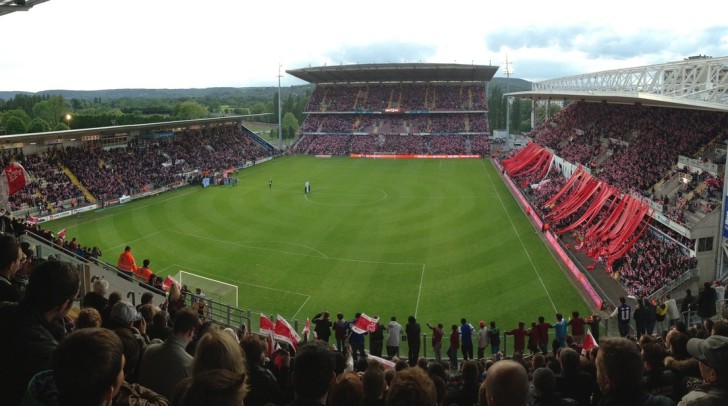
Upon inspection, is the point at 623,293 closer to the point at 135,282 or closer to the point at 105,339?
the point at 135,282

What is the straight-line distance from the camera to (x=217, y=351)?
3.65 m

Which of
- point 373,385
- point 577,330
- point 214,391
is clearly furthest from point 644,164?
point 214,391

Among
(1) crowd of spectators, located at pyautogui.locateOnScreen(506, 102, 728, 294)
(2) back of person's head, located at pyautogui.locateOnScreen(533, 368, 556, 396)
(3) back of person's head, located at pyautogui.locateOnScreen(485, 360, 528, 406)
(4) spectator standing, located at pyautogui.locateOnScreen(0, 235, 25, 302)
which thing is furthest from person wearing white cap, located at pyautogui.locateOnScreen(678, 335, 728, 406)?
(1) crowd of spectators, located at pyautogui.locateOnScreen(506, 102, 728, 294)

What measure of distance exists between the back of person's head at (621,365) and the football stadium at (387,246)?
110 cm

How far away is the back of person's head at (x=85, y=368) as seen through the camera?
2789 millimetres

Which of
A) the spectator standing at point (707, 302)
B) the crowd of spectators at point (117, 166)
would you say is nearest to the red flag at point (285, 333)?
the spectator standing at point (707, 302)

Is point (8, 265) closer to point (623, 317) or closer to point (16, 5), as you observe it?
point (16, 5)

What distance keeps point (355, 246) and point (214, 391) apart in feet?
84.6

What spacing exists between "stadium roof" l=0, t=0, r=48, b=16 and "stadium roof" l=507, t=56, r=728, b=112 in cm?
2317

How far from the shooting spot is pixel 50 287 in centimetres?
385

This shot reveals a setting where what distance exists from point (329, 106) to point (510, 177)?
43.9 metres

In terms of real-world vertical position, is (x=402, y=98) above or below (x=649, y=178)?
above

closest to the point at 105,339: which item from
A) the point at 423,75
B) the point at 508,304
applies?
the point at 508,304

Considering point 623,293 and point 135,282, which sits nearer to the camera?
point 135,282
